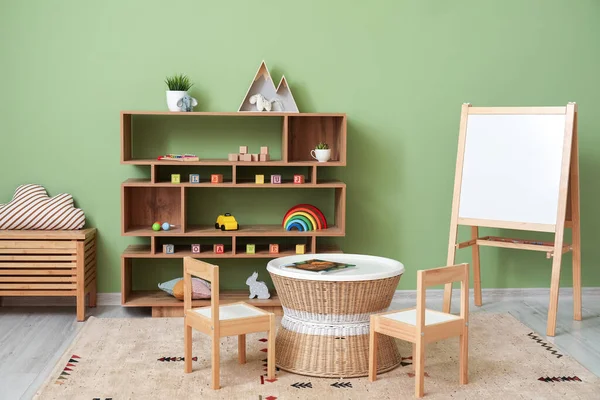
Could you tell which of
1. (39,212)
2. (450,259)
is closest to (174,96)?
(39,212)

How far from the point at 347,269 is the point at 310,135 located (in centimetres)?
157

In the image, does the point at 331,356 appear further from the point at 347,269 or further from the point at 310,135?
the point at 310,135

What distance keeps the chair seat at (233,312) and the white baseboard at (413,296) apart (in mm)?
1672

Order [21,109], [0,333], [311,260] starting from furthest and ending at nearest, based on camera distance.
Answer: [21,109] < [0,333] < [311,260]

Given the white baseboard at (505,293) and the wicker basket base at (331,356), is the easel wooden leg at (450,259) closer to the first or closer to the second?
the white baseboard at (505,293)

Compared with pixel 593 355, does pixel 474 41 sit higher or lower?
higher

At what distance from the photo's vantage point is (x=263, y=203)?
505cm

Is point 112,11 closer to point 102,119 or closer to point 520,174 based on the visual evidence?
point 102,119

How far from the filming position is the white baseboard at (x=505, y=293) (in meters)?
5.16

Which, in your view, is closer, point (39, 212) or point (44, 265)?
point (44, 265)

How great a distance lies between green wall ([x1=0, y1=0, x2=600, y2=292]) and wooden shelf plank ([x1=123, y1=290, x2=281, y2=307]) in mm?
194

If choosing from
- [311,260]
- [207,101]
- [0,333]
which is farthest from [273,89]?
[0,333]

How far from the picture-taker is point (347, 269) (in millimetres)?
3684

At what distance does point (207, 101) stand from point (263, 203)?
2.56ft
